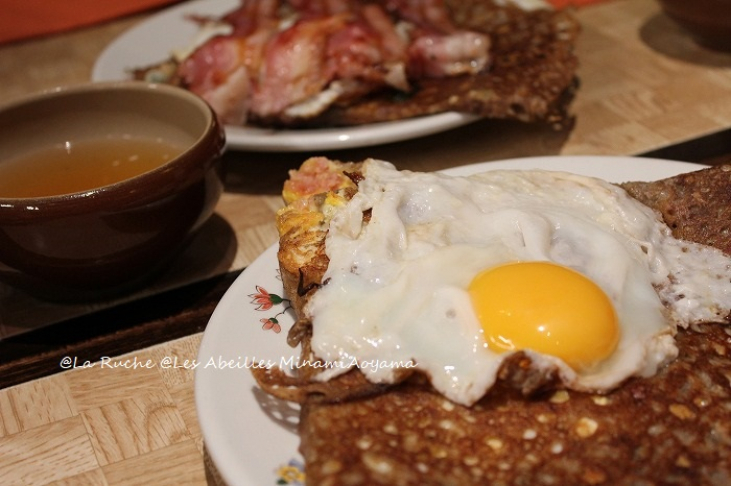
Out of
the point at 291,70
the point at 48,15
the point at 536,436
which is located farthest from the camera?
the point at 48,15

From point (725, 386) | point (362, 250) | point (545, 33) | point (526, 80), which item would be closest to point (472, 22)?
point (545, 33)

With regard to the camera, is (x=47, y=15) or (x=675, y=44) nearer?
(x=675, y=44)

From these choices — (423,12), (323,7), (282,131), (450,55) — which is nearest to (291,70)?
(282,131)

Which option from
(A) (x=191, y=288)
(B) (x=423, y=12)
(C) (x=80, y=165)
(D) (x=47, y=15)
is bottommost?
(D) (x=47, y=15)

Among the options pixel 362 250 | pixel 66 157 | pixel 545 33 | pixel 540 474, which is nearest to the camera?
pixel 540 474

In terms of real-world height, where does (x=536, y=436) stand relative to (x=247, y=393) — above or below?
above

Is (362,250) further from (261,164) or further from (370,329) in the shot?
(261,164)

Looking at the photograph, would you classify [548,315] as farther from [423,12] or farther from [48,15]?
[48,15]
